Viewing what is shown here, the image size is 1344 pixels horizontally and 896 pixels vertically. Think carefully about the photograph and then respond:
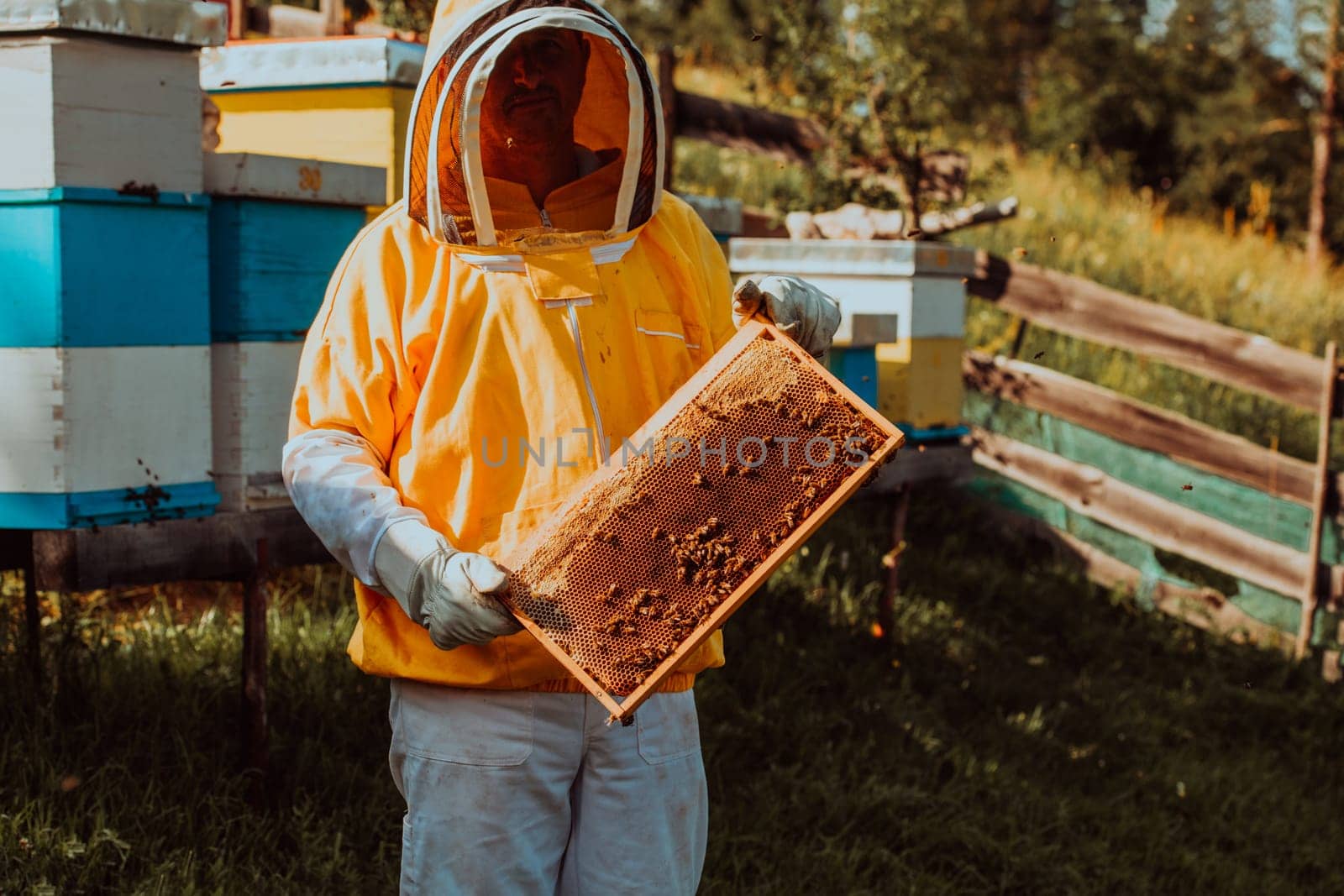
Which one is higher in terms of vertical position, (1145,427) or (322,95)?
(322,95)

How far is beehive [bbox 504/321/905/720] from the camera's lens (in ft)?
6.63

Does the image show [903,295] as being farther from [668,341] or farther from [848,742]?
[668,341]

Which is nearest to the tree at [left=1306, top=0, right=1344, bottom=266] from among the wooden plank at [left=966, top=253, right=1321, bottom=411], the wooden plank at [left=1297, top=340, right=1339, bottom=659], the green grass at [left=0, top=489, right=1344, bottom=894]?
the wooden plank at [left=966, top=253, right=1321, bottom=411]

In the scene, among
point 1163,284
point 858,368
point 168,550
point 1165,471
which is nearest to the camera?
point 168,550

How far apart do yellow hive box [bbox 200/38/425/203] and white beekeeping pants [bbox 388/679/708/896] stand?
6.16 ft

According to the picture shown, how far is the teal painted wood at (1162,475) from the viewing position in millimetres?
6586

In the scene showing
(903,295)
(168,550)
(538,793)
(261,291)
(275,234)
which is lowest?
(538,793)

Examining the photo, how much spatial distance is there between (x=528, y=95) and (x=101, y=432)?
1.29 meters

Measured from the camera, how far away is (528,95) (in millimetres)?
2197

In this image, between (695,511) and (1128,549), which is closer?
(695,511)

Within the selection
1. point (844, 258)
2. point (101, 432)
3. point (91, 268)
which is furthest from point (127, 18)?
point (844, 258)

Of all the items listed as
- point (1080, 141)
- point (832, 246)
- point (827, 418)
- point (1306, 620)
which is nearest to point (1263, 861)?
point (1306, 620)

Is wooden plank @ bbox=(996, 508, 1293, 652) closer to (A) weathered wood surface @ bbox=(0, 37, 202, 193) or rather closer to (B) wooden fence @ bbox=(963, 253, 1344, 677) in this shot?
(B) wooden fence @ bbox=(963, 253, 1344, 677)

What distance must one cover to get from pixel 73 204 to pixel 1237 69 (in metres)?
23.7
